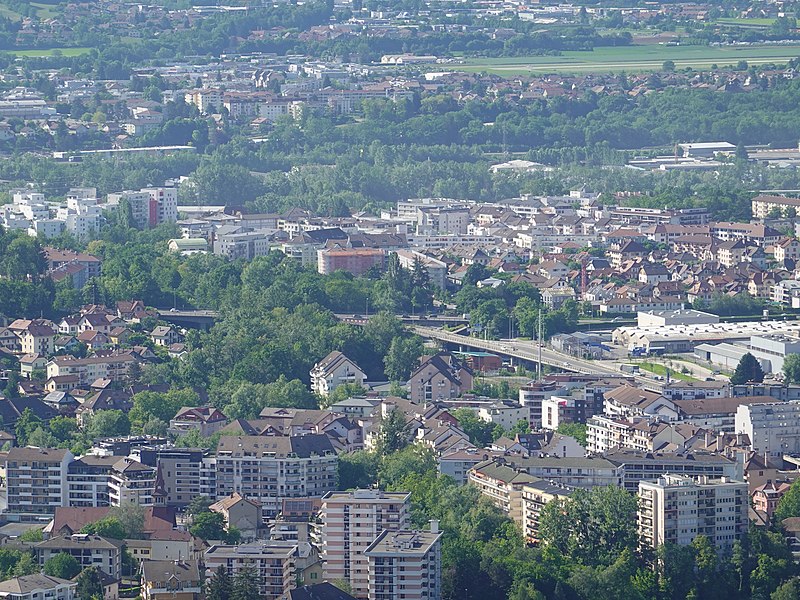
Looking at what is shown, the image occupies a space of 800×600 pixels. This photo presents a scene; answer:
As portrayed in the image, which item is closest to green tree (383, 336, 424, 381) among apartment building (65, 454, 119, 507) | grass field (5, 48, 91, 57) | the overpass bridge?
the overpass bridge

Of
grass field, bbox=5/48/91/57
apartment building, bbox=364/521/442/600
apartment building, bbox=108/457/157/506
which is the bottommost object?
grass field, bbox=5/48/91/57

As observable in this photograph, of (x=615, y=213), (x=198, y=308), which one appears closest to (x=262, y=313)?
(x=198, y=308)

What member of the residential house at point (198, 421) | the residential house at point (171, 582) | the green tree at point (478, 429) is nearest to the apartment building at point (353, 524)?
the residential house at point (171, 582)

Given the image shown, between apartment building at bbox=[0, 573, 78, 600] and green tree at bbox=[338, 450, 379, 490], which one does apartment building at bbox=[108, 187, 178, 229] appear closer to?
green tree at bbox=[338, 450, 379, 490]

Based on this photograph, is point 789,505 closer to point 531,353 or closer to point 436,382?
point 436,382

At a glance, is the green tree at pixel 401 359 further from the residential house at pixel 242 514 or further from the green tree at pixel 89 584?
the green tree at pixel 89 584

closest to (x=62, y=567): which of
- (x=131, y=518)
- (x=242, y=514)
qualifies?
(x=131, y=518)
